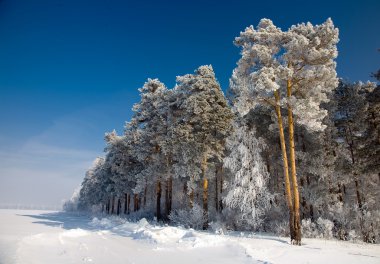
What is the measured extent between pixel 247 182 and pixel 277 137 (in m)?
6.16

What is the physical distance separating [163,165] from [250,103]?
13.7 meters

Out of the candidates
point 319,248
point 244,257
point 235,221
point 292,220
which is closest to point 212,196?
point 235,221

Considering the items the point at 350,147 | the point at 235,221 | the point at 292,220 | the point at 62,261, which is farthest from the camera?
the point at 350,147

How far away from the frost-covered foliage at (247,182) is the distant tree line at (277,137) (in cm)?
7

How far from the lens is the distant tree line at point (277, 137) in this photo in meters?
16.8

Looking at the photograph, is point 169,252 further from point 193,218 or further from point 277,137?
point 277,137

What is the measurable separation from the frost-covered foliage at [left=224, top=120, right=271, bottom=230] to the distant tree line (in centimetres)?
7

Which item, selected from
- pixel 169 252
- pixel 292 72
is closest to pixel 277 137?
pixel 292 72

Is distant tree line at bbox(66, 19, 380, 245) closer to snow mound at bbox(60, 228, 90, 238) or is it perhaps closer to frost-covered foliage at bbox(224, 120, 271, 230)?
frost-covered foliage at bbox(224, 120, 271, 230)

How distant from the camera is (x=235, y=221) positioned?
2216 cm

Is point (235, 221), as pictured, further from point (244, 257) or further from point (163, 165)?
point (244, 257)

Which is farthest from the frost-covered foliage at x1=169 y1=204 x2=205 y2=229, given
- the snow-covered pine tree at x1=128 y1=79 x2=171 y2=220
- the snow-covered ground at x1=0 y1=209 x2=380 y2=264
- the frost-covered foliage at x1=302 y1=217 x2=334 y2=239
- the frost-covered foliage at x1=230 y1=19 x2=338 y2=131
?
the frost-covered foliage at x1=230 y1=19 x2=338 y2=131

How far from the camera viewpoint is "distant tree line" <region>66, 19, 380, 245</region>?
16750 mm

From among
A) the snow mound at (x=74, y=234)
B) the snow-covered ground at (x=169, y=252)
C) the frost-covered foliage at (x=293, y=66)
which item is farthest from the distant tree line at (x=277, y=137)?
the snow mound at (x=74, y=234)
